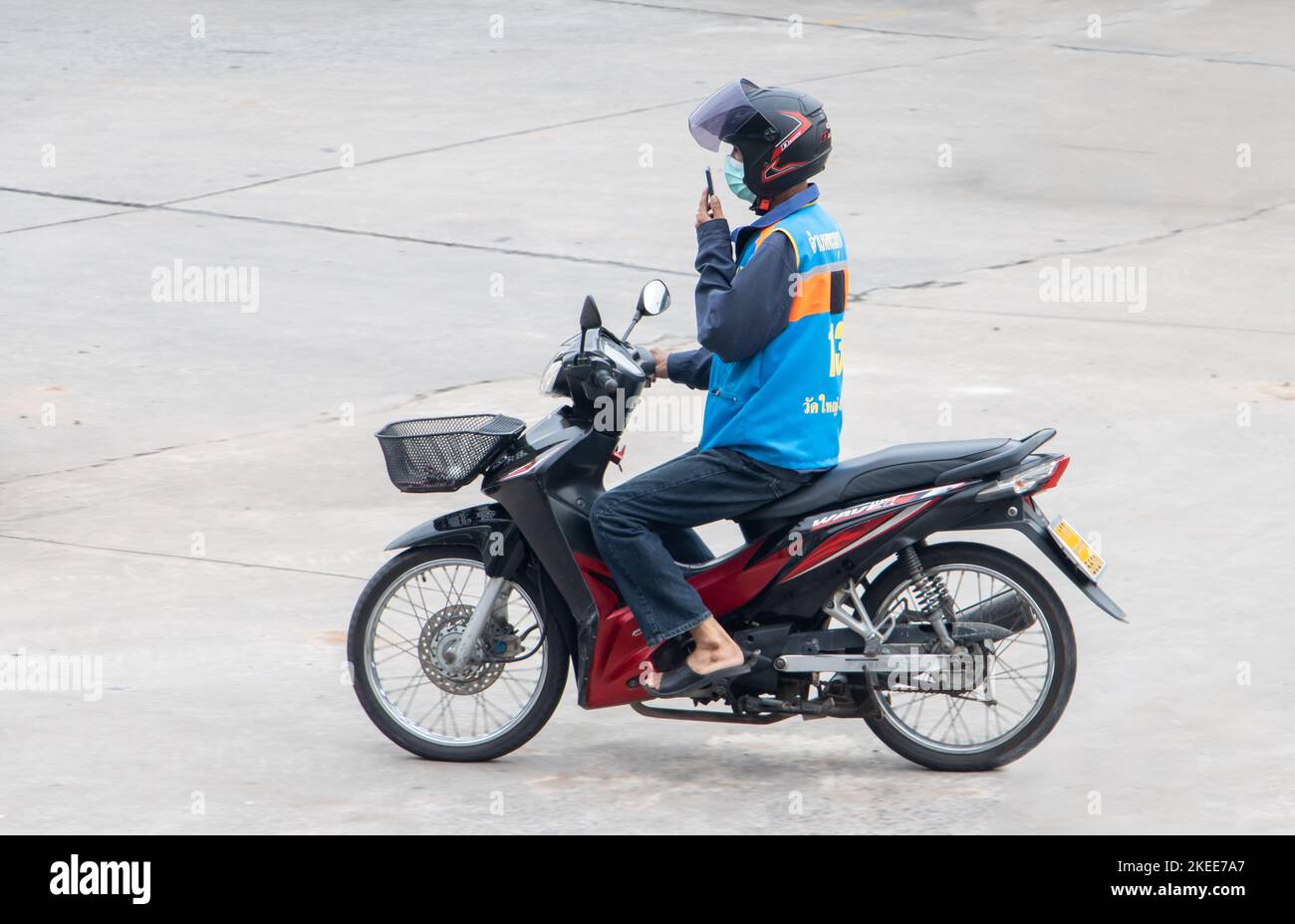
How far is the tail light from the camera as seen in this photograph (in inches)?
217

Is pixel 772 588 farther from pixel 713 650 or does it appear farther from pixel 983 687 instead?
pixel 983 687

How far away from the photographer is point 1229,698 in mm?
6211

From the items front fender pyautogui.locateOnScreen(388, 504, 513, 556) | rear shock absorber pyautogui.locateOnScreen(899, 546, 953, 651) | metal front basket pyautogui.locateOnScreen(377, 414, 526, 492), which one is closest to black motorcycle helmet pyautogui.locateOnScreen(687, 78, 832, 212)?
metal front basket pyautogui.locateOnScreen(377, 414, 526, 492)

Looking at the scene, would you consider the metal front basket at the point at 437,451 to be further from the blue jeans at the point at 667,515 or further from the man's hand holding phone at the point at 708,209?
the man's hand holding phone at the point at 708,209

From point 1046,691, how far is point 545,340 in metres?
5.19

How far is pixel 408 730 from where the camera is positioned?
19.4 ft

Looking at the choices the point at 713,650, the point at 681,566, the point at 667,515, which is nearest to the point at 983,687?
the point at 713,650

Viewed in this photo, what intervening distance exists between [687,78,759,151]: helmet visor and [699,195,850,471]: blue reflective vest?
0.97 ft

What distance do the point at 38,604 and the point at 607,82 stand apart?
10901mm

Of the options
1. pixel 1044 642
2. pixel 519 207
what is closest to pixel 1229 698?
pixel 1044 642

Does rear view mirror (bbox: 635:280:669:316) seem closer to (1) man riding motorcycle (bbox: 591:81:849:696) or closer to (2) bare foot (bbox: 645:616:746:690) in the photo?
(1) man riding motorcycle (bbox: 591:81:849:696)

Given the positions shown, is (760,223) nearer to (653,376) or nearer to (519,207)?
(653,376)
